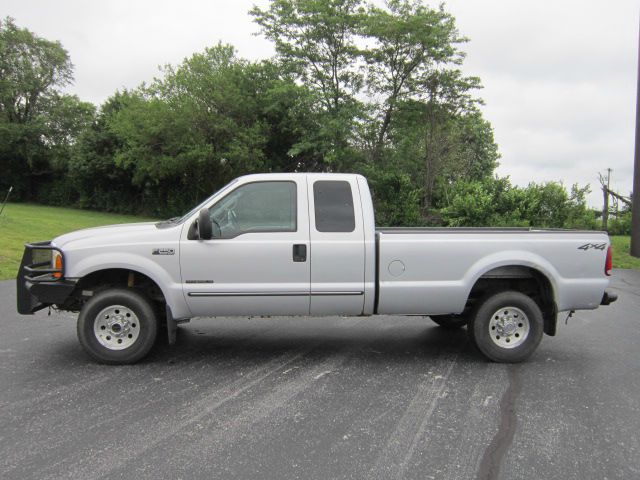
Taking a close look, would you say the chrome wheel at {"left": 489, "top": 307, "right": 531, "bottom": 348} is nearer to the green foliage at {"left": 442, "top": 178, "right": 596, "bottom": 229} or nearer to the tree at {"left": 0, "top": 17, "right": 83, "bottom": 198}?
the green foliage at {"left": 442, "top": 178, "right": 596, "bottom": 229}

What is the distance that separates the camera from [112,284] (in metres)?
5.85

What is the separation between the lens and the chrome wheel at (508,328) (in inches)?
230

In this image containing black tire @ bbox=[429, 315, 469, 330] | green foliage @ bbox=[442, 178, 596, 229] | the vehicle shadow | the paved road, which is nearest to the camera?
the paved road

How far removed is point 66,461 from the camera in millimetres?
3480

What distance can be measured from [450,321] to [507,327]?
135 centimetres

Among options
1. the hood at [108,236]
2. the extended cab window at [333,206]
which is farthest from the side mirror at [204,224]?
the extended cab window at [333,206]

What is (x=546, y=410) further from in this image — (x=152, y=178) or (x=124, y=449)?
(x=152, y=178)

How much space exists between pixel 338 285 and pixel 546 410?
88.4 inches

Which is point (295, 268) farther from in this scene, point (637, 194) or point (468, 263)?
point (637, 194)

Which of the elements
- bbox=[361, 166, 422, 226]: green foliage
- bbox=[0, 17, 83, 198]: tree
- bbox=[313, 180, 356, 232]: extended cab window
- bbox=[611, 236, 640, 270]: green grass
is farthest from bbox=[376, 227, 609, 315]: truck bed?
bbox=[0, 17, 83, 198]: tree

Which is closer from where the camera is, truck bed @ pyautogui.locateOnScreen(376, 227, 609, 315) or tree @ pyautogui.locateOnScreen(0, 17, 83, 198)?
truck bed @ pyautogui.locateOnScreen(376, 227, 609, 315)

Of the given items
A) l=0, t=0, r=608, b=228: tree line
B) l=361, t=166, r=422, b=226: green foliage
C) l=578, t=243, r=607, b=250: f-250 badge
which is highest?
l=0, t=0, r=608, b=228: tree line

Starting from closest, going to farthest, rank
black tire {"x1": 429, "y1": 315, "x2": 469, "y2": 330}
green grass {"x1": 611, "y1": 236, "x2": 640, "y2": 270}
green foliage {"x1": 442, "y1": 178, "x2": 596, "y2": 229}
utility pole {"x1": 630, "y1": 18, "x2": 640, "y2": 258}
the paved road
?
1. the paved road
2. black tire {"x1": 429, "y1": 315, "x2": 469, "y2": 330}
3. green grass {"x1": 611, "y1": 236, "x2": 640, "y2": 270}
4. utility pole {"x1": 630, "y1": 18, "x2": 640, "y2": 258}
5. green foliage {"x1": 442, "y1": 178, "x2": 596, "y2": 229}

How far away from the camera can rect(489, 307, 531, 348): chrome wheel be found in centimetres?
584
